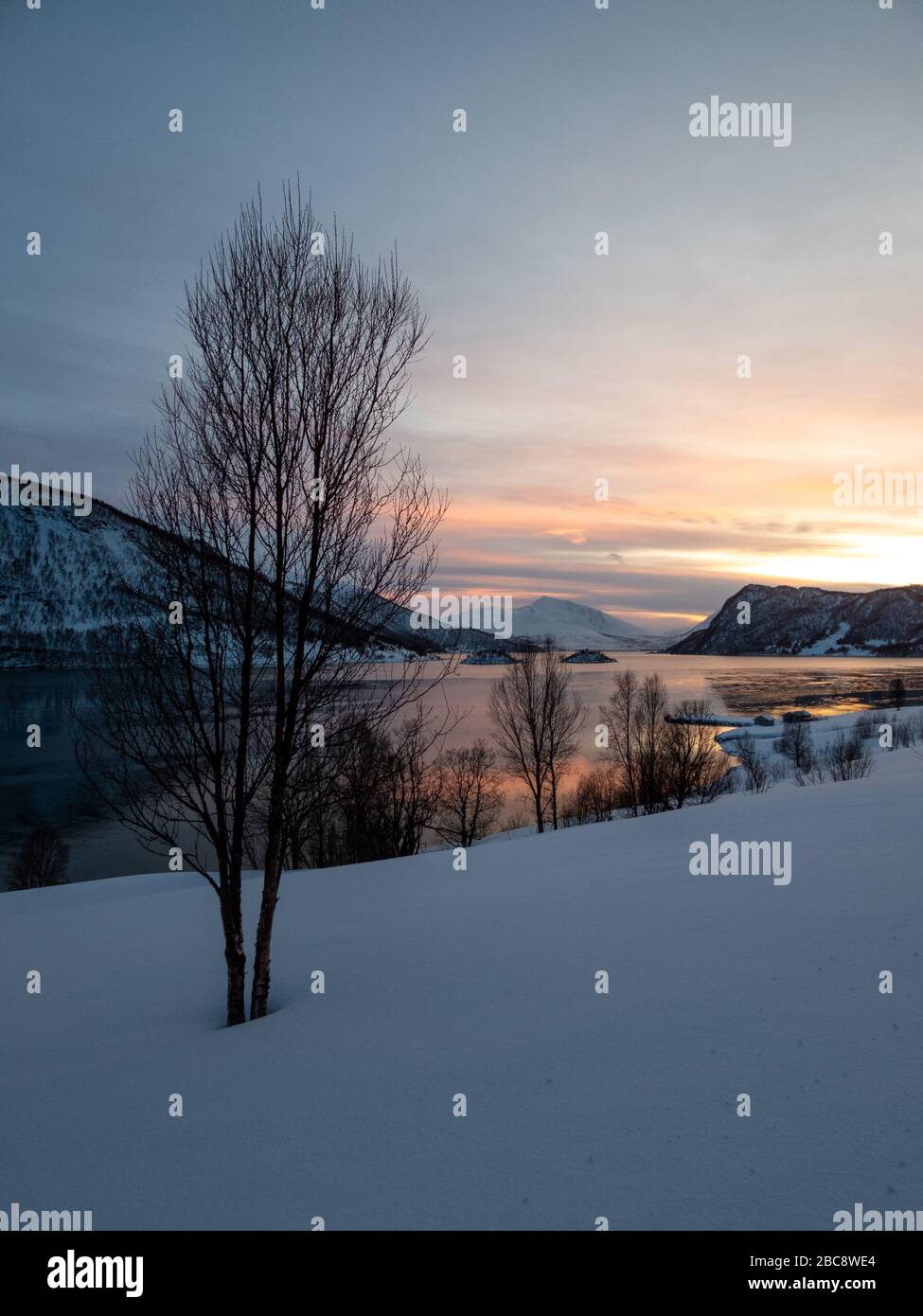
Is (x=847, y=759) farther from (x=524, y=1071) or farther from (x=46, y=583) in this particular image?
(x=46, y=583)

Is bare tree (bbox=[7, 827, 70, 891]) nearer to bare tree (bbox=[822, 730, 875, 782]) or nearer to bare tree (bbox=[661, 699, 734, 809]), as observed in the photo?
bare tree (bbox=[661, 699, 734, 809])

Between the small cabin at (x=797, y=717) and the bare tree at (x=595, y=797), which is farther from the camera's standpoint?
the small cabin at (x=797, y=717)

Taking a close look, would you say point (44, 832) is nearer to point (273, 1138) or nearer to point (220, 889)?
point (220, 889)

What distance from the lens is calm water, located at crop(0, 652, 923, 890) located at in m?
23.9

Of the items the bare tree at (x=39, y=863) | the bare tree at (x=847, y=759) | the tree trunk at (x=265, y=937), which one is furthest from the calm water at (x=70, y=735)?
the bare tree at (x=847, y=759)

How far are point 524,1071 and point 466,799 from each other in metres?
26.8

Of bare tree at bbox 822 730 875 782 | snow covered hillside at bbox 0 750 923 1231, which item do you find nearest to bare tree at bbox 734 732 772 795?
bare tree at bbox 822 730 875 782

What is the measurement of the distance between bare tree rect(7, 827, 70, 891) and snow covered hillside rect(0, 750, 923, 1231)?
625 inches

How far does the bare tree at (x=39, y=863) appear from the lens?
2086cm

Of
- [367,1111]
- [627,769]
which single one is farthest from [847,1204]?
[627,769]

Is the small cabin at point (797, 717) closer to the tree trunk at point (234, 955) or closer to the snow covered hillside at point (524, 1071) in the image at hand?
the snow covered hillside at point (524, 1071)

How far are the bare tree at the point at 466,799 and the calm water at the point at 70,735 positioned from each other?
4.36ft

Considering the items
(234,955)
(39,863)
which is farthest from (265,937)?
(39,863)

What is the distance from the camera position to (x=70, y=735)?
43.2 m
